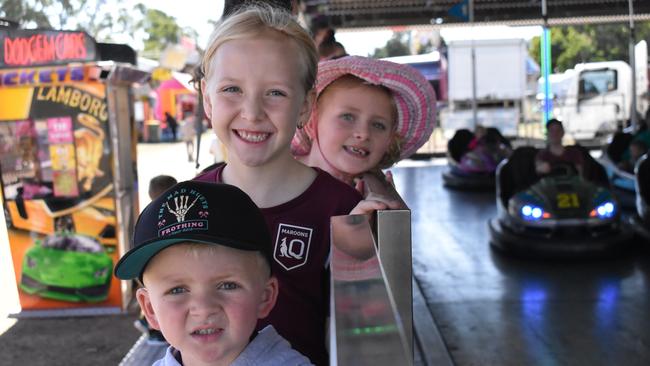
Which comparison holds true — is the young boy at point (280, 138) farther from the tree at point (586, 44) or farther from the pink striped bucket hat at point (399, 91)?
the tree at point (586, 44)

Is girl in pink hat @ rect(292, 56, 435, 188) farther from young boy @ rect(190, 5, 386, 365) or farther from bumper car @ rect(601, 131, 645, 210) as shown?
bumper car @ rect(601, 131, 645, 210)

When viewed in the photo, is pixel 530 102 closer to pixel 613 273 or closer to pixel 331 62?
pixel 613 273

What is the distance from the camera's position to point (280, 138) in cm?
175

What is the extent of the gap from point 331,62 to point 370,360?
1597 mm

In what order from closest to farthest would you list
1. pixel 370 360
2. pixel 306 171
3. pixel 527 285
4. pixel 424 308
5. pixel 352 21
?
pixel 370 360 < pixel 306 171 < pixel 424 308 < pixel 527 285 < pixel 352 21

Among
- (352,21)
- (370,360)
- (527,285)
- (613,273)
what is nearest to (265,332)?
(370,360)

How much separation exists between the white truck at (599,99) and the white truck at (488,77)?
1805mm

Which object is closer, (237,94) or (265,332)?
(265,332)

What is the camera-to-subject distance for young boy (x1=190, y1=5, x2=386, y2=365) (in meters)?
1.69

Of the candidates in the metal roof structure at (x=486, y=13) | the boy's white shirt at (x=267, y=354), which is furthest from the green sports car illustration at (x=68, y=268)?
the metal roof structure at (x=486, y=13)

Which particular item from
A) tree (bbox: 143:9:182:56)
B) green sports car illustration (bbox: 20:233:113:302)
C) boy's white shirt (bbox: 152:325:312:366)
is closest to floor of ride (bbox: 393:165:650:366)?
green sports car illustration (bbox: 20:233:113:302)

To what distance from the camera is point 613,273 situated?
7.38 m

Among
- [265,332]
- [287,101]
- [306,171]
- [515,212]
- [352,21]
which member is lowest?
[515,212]

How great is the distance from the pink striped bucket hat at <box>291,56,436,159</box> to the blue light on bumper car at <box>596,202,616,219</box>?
6.06 meters
